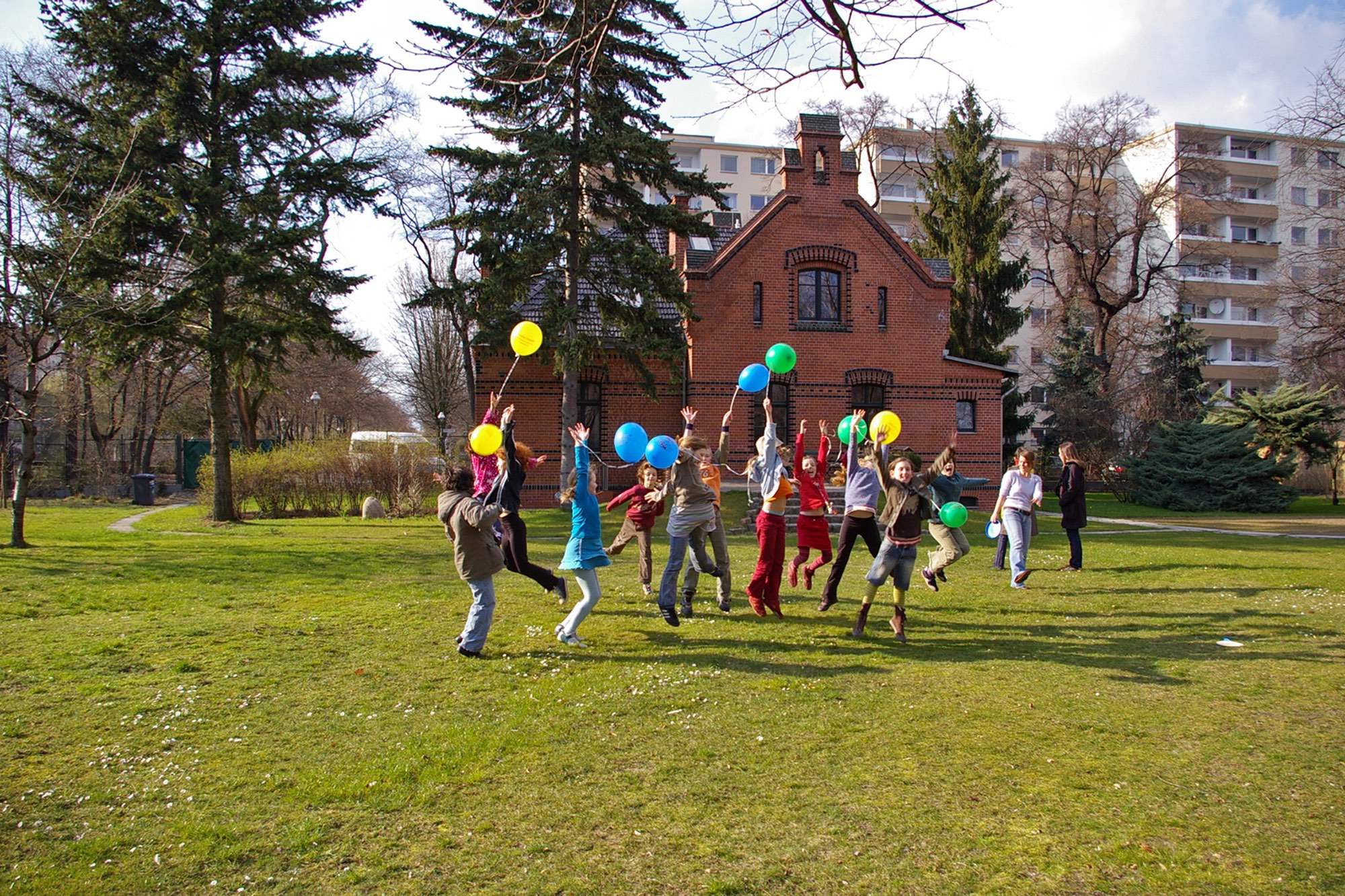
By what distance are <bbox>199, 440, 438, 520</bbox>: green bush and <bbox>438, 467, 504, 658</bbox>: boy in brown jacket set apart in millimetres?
15887

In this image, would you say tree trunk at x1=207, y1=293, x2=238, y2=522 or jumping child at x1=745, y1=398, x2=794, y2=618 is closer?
jumping child at x1=745, y1=398, x2=794, y2=618

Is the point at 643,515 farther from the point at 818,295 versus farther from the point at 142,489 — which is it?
the point at 142,489

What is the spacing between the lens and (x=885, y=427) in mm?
9188

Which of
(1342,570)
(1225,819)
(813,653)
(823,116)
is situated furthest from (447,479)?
(823,116)

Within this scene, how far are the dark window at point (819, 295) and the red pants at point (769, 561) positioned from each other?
17556mm

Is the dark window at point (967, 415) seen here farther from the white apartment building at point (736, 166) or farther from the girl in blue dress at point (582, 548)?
the white apartment building at point (736, 166)

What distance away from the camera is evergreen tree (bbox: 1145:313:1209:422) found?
35000 millimetres

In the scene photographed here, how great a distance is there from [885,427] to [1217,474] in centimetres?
2453

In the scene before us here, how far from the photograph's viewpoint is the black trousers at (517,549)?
29.8 ft

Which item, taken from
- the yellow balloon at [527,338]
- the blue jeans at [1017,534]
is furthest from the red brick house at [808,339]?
the yellow balloon at [527,338]

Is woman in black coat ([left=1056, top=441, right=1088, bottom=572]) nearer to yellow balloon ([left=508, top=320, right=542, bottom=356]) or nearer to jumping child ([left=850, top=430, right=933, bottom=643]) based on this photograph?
jumping child ([left=850, top=430, right=933, bottom=643])

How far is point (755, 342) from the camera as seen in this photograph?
25.4 m

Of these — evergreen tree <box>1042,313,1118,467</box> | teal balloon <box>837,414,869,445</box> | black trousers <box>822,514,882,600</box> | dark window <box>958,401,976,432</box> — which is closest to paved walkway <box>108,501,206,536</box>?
black trousers <box>822,514,882,600</box>

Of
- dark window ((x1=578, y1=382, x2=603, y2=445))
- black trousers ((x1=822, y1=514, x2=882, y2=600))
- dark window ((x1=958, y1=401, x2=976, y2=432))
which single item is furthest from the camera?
dark window ((x1=958, y1=401, x2=976, y2=432))
